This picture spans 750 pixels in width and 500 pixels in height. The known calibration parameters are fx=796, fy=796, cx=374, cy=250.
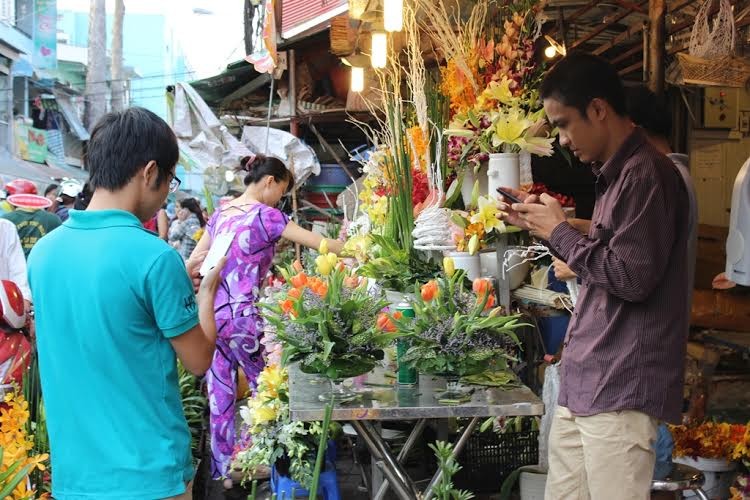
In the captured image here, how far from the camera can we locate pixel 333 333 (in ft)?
9.00

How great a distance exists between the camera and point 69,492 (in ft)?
6.73

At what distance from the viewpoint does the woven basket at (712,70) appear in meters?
4.72

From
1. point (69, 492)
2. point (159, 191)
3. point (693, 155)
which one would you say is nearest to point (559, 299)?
point (159, 191)

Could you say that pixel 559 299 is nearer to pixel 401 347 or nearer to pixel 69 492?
pixel 401 347

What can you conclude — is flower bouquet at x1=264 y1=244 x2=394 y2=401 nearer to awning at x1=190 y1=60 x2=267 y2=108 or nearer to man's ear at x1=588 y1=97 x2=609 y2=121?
man's ear at x1=588 y1=97 x2=609 y2=121

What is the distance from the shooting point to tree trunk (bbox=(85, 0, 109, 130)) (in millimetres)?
27844

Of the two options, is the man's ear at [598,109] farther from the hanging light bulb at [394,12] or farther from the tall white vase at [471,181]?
the hanging light bulb at [394,12]

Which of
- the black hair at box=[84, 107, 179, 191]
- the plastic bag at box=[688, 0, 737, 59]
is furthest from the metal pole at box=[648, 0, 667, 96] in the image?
the black hair at box=[84, 107, 179, 191]

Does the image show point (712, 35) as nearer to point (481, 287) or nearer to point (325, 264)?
point (481, 287)

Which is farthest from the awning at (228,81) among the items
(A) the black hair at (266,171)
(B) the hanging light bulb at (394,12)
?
(B) the hanging light bulb at (394,12)

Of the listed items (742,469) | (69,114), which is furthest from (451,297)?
(69,114)

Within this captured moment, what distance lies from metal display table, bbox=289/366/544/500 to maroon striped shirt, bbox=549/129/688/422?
0.40 metres

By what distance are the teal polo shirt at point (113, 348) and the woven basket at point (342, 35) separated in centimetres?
535

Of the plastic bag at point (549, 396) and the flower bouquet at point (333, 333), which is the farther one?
the plastic bag at point (549, 396)
